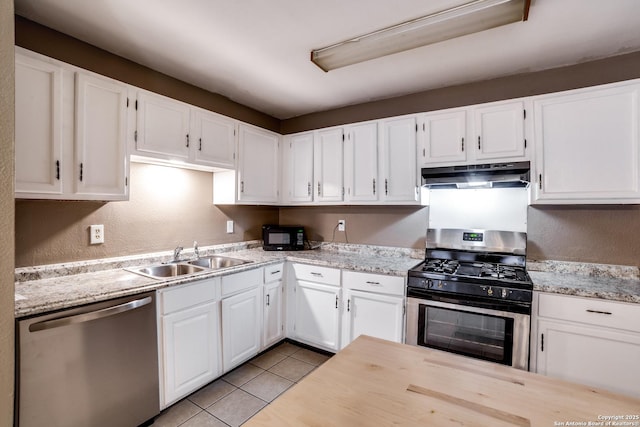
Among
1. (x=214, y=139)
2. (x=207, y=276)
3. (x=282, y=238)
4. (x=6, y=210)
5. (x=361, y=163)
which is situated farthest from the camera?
(x=282, y=238)

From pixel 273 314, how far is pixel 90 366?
4.72 feet

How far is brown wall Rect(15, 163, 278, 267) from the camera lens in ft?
6.11

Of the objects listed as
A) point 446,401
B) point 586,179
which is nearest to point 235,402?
point 446,401

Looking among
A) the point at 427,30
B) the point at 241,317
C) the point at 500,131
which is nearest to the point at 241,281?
the point at 241,317

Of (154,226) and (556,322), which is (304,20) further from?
(556,322)

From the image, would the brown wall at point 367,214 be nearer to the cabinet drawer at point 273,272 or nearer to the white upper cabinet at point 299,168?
the white upper cabinet at point 299,168

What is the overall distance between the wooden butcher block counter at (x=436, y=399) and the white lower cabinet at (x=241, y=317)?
160 cm

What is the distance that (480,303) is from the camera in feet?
6.64

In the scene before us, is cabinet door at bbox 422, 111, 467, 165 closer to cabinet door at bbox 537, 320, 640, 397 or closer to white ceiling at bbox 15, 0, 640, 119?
white ceiling at bbox 15, 0, 640, 119

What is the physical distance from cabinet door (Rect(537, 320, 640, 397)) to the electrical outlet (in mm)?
2953

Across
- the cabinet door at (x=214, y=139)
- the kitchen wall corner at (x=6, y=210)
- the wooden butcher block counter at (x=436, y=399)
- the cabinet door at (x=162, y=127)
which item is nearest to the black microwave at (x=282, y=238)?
the cabinet door at (x=214, y=139)

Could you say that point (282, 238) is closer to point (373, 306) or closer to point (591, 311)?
point (373, 306)

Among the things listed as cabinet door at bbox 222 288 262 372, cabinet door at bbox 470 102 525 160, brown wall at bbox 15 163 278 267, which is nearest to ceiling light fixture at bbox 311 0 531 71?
cabinet door at bbox 470 102 525 160

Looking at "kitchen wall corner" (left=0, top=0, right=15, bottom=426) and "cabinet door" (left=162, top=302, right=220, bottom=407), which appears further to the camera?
"cabinet door" (left=162, top=302, right=220, bottom=407)
